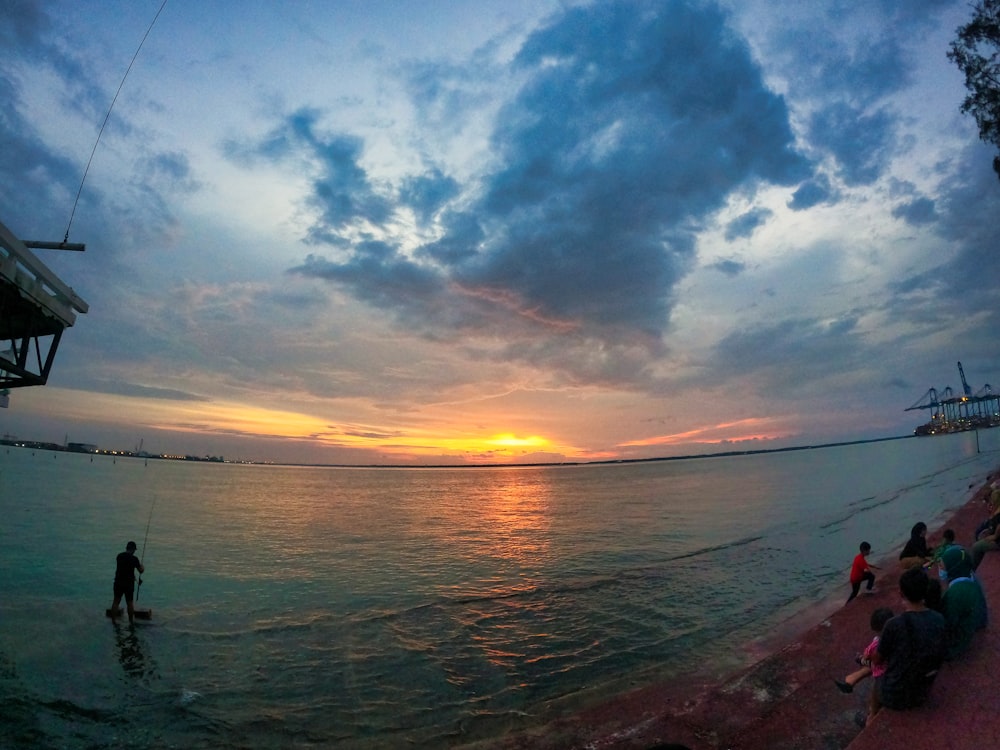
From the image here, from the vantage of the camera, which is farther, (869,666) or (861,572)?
(861,572)

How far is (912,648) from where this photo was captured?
5730 millimetres

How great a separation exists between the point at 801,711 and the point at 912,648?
11.7 ft

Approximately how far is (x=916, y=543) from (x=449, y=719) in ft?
43.9

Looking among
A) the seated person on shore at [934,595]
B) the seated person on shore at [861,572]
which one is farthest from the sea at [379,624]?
the seated person on shore at [934,595]

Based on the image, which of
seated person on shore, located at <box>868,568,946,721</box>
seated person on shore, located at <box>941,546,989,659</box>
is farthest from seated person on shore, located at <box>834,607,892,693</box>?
seated person on shore, located at <box>941,546,989,659</box>

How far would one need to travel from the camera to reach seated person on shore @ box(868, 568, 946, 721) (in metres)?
5.74

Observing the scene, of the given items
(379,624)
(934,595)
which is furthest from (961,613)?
(379,624)

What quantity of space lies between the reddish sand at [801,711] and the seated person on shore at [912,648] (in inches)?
9.8

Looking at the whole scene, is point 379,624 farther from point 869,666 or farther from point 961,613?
point 961,613

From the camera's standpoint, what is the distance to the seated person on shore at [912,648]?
18.8ft

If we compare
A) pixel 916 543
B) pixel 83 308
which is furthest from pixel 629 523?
pixel 83 308

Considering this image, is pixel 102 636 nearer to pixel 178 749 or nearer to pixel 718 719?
pixel 178 749

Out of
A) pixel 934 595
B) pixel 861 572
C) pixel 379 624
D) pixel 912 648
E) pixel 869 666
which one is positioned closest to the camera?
pixel 912 648

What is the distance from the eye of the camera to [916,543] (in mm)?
13617
